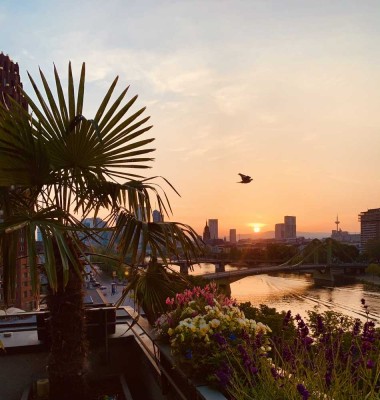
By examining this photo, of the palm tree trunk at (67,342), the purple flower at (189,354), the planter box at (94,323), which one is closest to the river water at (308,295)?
the planter box at (94,323)

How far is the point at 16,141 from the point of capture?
125 inches

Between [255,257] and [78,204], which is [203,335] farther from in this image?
[255,257]

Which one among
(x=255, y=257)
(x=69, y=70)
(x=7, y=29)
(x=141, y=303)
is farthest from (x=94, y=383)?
(x=255, y=257)

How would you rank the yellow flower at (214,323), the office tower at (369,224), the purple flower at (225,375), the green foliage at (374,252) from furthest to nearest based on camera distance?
the office tower at (369,224) → the green foliage at (374,252) → the yellow flower at (214,323) → the purple flower at (225,375)

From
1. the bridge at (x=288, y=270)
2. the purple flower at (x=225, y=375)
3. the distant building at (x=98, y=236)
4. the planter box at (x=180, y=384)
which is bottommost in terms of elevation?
the bridge at (x=288, y=270)

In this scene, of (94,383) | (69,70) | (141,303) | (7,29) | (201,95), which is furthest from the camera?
(201,95)

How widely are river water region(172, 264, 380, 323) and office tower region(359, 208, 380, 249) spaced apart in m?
97.1

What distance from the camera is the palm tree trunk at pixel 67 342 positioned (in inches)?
146

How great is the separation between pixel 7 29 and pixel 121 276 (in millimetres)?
4266

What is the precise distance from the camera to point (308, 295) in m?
54.0

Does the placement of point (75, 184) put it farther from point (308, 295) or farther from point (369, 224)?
point (369, 224)

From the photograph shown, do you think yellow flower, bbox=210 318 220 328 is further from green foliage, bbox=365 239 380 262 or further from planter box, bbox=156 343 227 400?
green foliage, bbox=365 239 380 262

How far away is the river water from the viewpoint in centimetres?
4397

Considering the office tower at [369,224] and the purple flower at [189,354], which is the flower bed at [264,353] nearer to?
the purple flower at [189,354]
